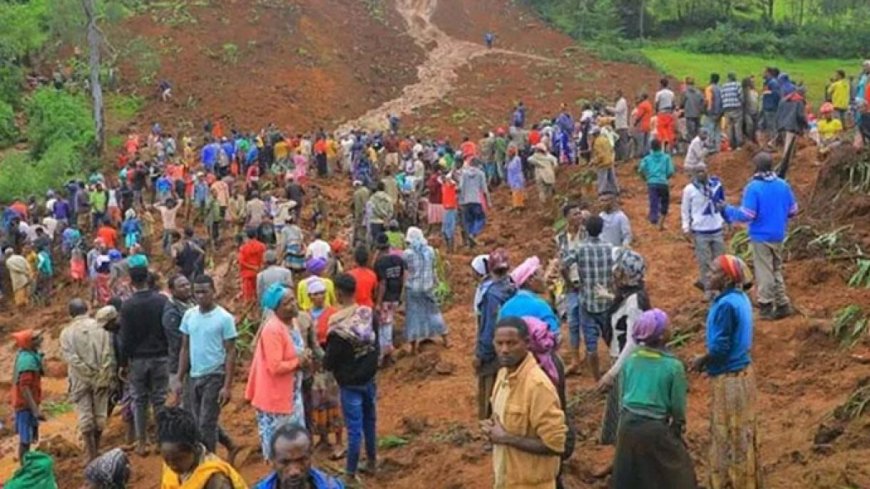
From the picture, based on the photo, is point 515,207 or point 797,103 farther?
point 515,207

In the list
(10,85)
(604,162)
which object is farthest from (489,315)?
(10,85)

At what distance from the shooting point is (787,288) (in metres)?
11.4

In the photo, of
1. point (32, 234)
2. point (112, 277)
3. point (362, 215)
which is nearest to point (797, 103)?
point (362, 215)

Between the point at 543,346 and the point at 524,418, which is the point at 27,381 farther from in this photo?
the point at 524,418

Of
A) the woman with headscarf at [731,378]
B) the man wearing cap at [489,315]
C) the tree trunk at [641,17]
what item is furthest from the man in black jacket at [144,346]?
the tree trunk at [641,17]

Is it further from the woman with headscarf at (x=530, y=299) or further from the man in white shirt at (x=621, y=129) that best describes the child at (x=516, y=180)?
the woman with headscarf at (x=530, y=299)

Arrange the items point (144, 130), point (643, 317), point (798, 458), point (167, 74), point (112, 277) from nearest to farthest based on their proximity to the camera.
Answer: point (643, 317)
point (798, 458)
point (112, 277)
point (144, 130)
point (167, 74)

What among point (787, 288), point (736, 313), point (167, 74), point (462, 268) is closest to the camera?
point (736, 313)

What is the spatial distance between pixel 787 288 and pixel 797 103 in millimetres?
5663

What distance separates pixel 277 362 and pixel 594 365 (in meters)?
3.47

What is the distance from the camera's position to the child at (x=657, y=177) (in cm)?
1391

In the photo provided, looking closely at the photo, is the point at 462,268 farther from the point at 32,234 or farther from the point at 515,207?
the point at 32,234

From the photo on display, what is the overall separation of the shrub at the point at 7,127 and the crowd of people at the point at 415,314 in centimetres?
1186

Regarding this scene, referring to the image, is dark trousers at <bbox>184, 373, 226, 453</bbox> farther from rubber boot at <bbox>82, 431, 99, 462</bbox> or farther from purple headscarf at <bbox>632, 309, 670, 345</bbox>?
purple headscarf at <bbox>632, 309, 670, 345</bbox>
